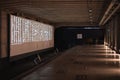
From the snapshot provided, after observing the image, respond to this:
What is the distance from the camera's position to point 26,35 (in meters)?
32.7

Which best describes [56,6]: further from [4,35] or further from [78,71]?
[78,71]

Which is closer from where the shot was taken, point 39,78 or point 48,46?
point 39,78

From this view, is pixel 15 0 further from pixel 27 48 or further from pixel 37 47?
pixel 37 47

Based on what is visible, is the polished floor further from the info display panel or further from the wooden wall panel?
the info display panel

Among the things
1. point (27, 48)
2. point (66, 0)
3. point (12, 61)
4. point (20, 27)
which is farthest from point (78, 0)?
point (27, 48)

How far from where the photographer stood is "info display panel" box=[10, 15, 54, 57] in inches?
1074

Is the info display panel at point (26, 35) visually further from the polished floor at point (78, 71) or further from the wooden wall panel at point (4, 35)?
the polished floor at point (78, 71)

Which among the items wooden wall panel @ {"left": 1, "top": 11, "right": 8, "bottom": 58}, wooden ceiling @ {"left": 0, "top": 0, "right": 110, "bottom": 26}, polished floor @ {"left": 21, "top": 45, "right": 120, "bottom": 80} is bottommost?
polished floor @ {"left": 21, "top": 45, "right": 120, "bottom": 80}

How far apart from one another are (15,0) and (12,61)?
A: 26.1 feet

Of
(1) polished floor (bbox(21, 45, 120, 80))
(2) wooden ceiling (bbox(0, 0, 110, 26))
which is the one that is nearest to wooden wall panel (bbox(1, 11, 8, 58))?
(2) wooden ceiling (bbox(0, 0, 110, 26))

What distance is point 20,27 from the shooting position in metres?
30.1

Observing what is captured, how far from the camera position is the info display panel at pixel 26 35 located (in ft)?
89.5

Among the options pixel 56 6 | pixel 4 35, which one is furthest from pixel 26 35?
pixel 56 6

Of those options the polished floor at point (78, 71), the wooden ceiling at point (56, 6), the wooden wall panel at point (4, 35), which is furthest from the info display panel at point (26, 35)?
the polished floor at point (78, 71)
